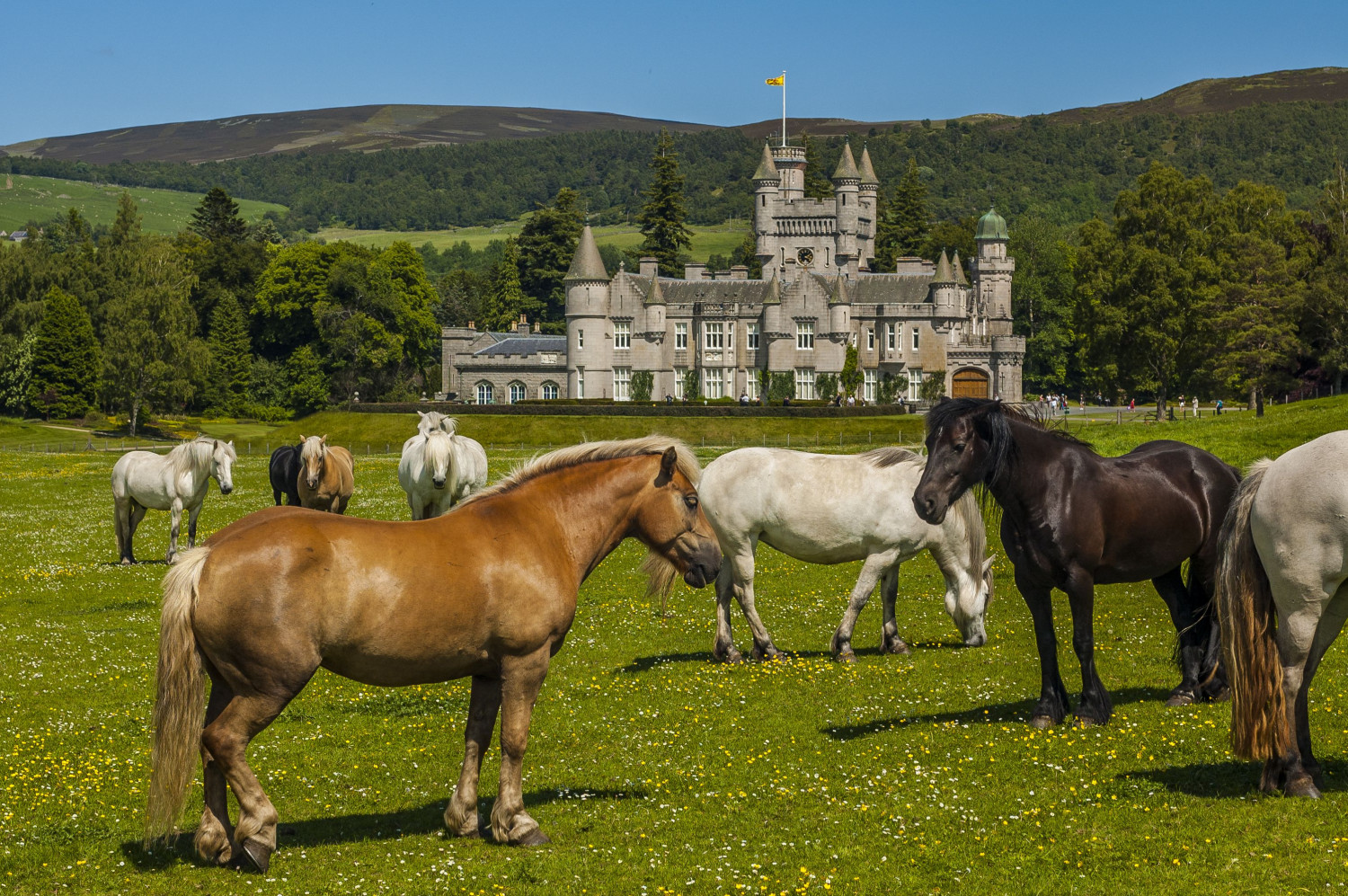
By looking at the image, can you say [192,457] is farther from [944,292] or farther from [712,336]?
[944,292]

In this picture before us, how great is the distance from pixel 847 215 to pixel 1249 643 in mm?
101105

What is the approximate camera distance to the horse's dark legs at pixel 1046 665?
12.6m

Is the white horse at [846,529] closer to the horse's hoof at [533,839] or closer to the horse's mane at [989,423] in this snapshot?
the horse's mane at [989,423]

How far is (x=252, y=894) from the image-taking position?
27.8ft

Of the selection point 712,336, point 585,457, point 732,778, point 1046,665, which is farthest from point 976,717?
point 712,336

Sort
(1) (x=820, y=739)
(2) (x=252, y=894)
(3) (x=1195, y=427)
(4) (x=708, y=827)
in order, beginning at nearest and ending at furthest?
(2) (x=252, y=894)
(4) (x=708, y=827)
(1) (x=820, y=739)
(3) (x=1195, y=427)

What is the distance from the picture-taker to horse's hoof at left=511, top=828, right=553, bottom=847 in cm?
949

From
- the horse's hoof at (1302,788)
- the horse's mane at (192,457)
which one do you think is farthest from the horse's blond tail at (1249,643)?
the horse's mane at (192,457)


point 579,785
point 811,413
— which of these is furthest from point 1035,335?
point 579,785

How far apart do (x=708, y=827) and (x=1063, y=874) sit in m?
2.60

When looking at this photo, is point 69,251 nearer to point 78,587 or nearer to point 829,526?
point 78,587

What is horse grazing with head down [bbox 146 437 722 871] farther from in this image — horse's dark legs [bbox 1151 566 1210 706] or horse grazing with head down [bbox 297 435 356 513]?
horse grazing with head down [bbox 297 435 356 513]

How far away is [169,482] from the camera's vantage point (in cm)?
2648

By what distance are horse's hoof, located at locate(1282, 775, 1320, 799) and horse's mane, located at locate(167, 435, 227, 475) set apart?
21629mm
